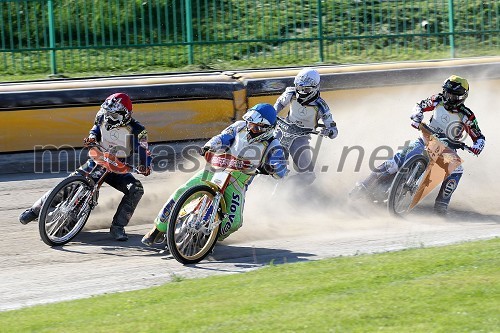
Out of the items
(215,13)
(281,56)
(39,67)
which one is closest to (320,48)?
(281,56)

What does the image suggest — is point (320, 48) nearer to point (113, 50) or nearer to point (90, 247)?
point (113, 50)

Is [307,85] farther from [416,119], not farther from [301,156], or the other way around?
[416,119]

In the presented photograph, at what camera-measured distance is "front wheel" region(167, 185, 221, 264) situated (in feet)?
31.3

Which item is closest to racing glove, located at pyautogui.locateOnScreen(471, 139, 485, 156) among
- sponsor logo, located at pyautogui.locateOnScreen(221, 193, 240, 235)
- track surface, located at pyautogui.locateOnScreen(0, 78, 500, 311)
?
track surface, located at pyautogui.locateOnScreen(0, 78, 500, 311)

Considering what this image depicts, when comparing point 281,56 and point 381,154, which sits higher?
point 281,56

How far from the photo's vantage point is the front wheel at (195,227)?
9555 millimetres

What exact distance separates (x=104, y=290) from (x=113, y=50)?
7.65 m

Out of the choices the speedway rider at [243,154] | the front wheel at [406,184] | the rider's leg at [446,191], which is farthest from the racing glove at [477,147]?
the speedway rider at [243,154]

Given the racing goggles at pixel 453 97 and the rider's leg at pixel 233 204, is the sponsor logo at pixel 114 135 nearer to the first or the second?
the rider's leg at pixel 233 204

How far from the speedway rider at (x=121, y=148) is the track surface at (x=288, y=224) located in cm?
32

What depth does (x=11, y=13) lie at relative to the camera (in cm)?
1487

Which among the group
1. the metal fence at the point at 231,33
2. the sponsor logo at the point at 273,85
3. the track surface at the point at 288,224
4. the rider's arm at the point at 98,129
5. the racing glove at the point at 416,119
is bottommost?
the track surface at the point at 288,224

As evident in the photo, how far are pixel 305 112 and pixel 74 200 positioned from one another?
155 inches

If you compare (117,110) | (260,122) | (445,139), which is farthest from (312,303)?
(445,139)
